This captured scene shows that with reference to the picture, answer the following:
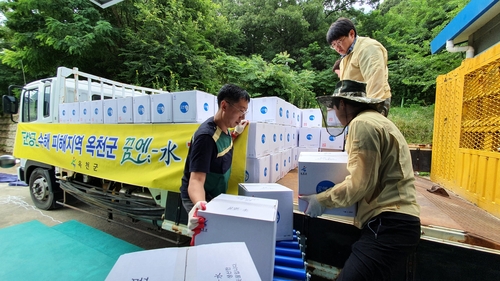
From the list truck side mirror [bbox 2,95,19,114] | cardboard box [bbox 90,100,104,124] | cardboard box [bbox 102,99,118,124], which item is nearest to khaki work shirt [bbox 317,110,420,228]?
cardboard box [bbox 102,99,118,124]

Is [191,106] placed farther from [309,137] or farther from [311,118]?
[311,118]

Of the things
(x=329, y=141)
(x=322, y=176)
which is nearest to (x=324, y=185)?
(x=322, y=176)

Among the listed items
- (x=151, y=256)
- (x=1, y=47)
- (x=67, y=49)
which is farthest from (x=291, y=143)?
(x=1, y=47)

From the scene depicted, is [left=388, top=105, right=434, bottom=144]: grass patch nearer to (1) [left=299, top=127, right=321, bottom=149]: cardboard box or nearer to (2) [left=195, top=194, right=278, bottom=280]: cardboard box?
(1) [left=299, top=127, right=321, bottom=149]: cardboard box

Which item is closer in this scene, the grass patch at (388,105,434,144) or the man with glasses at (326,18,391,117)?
the man with glasses at (326,18,391,117)

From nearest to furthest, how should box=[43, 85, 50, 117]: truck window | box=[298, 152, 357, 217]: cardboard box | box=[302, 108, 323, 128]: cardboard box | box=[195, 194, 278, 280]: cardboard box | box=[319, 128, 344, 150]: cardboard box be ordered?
box=[195, 194, 278, 280]: cardboard box, box=[298, 152, 357, 217]: cardboard box, box=[319, 128, 344, 150]: cardboard box, box=[43, 85, 50, 117]: truck window, box=[302, 108, 323, 128]: cardboard box

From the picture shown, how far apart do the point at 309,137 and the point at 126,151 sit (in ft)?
9.65

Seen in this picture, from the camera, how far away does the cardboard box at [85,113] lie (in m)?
3.58

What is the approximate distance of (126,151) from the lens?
3008mm

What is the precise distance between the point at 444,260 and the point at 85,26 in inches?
466

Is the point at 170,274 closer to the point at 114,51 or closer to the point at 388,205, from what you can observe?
the point at 388,205

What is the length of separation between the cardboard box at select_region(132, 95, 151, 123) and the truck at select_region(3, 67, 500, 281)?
2.1 inches

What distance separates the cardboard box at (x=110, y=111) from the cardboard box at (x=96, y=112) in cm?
9

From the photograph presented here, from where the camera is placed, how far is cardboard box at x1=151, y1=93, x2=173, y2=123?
269 centimetres
